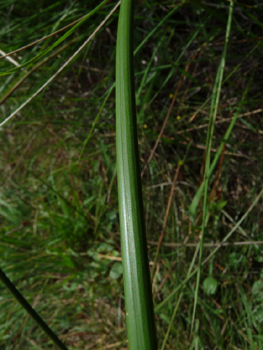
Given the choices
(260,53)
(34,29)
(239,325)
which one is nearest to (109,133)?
(34,29)

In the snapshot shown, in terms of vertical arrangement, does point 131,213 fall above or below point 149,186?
above

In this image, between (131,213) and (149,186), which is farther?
(149,186)

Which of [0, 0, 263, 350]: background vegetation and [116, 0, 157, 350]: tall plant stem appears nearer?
[116, 0, 157, 350]: tall plant stem

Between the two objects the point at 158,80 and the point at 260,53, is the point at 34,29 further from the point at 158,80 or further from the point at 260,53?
the point at 260,53
